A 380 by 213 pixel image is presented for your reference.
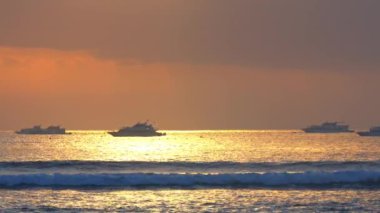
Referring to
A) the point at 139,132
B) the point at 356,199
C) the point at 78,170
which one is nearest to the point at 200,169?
the point at 78,170

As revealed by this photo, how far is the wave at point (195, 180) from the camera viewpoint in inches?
1617

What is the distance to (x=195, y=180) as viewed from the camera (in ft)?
138

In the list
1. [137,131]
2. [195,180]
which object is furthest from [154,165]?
A: [137,131]

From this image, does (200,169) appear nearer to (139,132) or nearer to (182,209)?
(182,209)

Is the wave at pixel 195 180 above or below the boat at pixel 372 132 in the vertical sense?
below

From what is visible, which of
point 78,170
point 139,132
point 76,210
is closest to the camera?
point 76,210

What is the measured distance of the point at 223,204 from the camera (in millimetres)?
32094

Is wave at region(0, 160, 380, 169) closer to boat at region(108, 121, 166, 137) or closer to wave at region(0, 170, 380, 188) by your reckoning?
wave at region(0, 170, 380, 188)

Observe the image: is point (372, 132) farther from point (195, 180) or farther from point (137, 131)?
point (195, 180)

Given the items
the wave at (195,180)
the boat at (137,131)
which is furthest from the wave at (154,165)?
the boat at (137,131)

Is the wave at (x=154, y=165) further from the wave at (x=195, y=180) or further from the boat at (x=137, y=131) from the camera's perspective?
the boat at (x=137, y=131)

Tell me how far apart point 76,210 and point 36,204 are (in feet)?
7.98

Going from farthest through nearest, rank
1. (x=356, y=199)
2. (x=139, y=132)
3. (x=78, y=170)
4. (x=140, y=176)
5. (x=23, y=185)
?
(x=139, y=132), (x=78, y=170), (x=140, y=176), (x=23, y=185), (x=356, y=199)

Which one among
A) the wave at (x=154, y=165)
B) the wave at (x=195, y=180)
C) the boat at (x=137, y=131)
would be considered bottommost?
the wave at (x=195, y=180)
